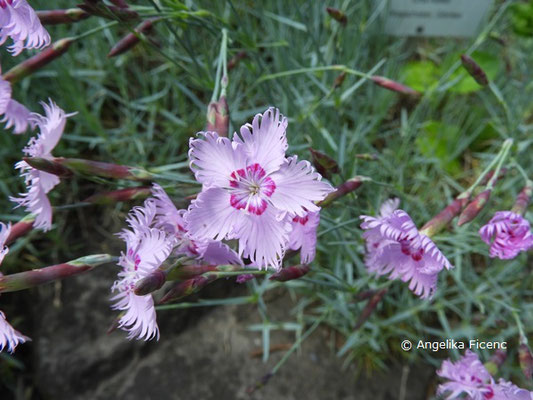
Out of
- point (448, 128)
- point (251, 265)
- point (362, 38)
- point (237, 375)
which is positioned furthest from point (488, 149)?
point (251, 265)

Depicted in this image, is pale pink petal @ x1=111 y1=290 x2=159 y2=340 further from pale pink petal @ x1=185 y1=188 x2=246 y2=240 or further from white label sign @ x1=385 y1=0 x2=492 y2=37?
white label sign @ x1=385 y1=0 x2=492 y2=37

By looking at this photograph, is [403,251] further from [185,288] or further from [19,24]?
[19,24]

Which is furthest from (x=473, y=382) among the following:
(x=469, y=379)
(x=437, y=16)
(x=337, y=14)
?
(x=437, y=16)

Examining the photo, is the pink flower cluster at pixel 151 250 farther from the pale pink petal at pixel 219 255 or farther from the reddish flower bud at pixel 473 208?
the reddish flower bud at pixel 473 208

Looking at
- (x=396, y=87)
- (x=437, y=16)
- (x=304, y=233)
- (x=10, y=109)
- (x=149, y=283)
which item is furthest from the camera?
(x=437, y=16)

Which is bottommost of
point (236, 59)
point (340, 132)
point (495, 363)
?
point (495, 363)
